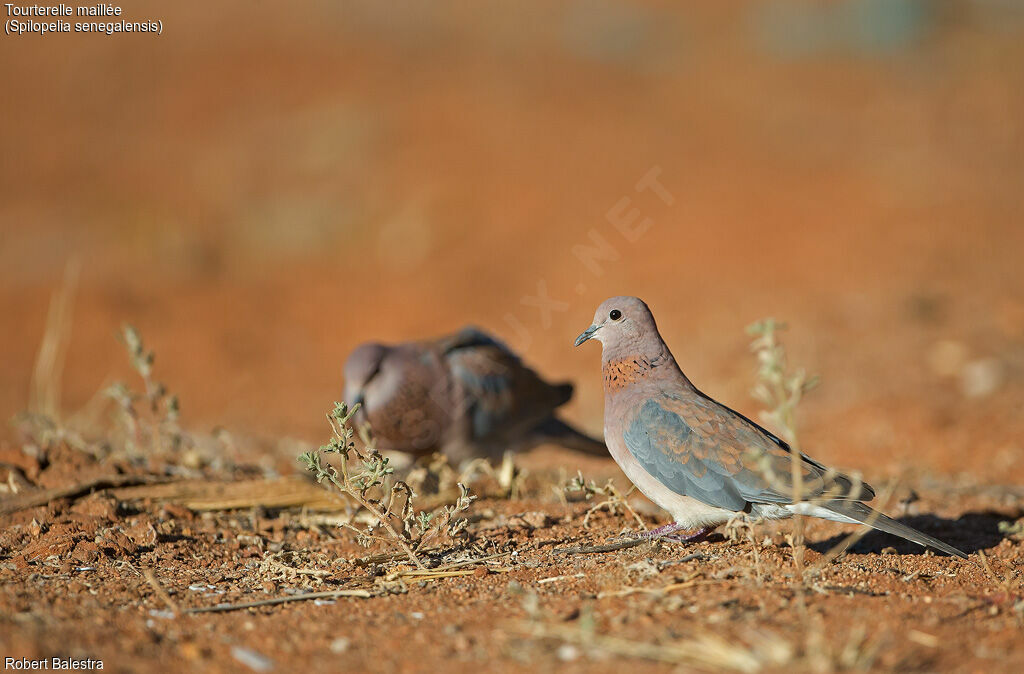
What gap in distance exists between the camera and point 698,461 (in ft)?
12.0

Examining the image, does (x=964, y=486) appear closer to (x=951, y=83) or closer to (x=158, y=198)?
(x=158, y=198)

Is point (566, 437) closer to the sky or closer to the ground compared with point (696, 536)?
closer to the sky

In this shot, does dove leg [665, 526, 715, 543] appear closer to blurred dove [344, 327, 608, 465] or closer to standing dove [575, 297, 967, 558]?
standing dove [575, 297, 967, 558]

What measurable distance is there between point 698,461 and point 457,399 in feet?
6.76

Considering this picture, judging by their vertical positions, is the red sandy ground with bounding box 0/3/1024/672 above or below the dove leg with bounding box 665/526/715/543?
above

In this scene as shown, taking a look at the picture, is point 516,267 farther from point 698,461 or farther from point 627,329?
point 698,461

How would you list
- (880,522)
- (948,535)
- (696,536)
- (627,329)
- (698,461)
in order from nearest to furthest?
(880,522), (698,461), (696,536), (627,329), (948,535)

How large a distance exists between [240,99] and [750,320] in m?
12.1

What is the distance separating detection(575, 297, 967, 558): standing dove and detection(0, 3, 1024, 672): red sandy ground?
0.64 feet

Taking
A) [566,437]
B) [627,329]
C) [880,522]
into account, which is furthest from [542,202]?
[880,522]

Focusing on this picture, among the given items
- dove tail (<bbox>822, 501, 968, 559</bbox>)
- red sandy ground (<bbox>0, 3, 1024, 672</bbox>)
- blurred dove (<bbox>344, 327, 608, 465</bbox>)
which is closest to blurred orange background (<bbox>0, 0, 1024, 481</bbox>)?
red sandy ground (<bbox>0, 3, 1024, 672</bbox>)

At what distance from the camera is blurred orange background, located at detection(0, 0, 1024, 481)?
9.20 meters

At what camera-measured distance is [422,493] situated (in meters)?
5.07

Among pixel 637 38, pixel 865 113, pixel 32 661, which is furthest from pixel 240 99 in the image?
pixel 32 661
